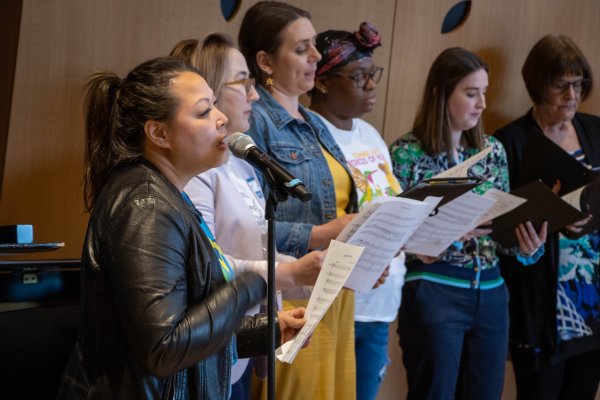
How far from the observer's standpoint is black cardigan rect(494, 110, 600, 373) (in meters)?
3.12

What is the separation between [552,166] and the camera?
2867 millimetres

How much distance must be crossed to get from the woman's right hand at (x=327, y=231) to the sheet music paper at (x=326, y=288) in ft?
1.53

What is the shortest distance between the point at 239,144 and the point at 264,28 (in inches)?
39.1

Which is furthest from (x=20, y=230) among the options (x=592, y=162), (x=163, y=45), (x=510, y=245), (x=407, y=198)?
(x=592, y=162)

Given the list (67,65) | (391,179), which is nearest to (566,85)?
(391,179)

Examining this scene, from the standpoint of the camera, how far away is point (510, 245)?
292cm

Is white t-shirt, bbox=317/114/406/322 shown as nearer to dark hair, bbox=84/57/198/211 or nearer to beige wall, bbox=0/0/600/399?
beige wall, bbox=0/0/600/399

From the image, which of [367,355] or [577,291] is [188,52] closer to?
[367,355]

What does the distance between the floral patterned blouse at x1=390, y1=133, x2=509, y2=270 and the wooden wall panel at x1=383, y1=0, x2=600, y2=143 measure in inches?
21.9

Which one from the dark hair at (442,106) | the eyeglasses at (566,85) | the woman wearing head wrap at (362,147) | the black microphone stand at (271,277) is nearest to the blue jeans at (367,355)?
the woman wearing head wrap at (362,147)

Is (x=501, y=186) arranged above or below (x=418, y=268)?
above

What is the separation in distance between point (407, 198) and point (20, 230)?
3.10ft

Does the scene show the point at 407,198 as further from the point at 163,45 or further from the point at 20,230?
the point at 163,45

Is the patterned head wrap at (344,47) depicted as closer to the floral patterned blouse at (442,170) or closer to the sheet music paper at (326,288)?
the floral patterned blouse at (442,170)
